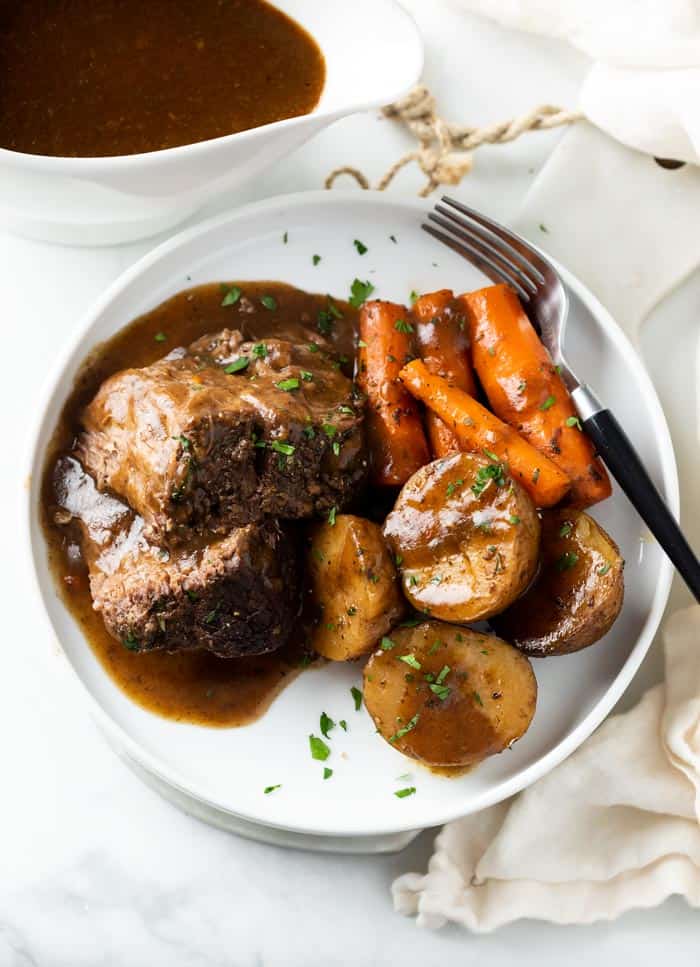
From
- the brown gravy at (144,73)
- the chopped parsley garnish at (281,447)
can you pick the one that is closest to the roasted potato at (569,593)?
the chopped parsley garnish at (281,447)

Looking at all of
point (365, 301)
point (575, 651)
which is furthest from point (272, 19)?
point (575, 651)

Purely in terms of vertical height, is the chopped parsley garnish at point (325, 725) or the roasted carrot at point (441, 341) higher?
the roasted carrot at point (441, 341)

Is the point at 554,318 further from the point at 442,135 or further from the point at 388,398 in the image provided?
the point at 442,135

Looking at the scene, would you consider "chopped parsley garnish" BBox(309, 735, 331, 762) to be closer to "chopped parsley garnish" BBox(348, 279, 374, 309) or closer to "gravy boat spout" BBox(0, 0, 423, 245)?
"chopped parsley garnish" BBox(348, 279, 374, 309)

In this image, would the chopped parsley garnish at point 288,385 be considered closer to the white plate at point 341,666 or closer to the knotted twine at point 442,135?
the white plate at point 341,666

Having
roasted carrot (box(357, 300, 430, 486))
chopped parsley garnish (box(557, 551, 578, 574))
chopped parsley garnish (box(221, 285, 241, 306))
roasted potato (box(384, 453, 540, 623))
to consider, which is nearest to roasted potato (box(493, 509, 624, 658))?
chopped parsley garnish (box(557, 551, 578, 574))

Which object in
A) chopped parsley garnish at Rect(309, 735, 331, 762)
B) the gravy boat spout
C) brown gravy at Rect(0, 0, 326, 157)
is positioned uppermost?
brown gravy at Rect(0, 0, 326, 157)

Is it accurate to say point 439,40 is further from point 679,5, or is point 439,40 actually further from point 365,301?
point 365,301
